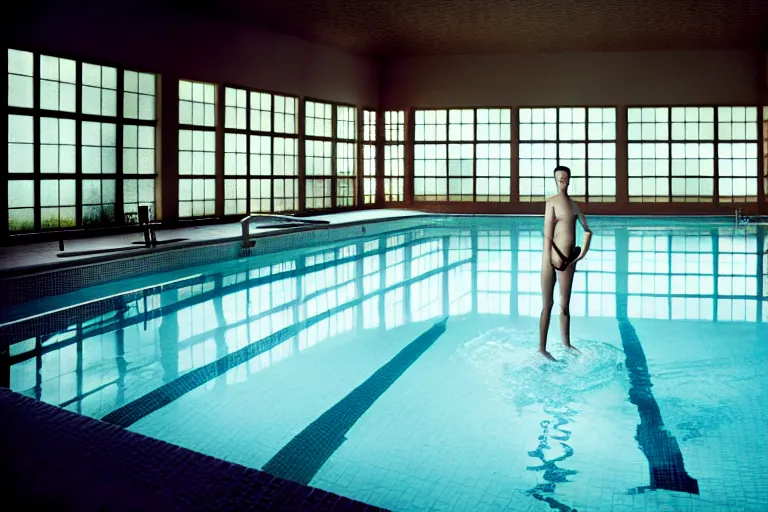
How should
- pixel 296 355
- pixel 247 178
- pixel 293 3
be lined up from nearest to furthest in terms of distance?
pixel 296 355, pixel 293 3, pixel 247 178

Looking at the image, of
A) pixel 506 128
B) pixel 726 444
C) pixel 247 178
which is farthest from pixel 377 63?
pixel 726 444

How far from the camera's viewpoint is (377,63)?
21.1m

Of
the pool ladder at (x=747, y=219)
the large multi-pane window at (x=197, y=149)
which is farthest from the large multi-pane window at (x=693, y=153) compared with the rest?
the large multi-pane window at (x=197, y=149)

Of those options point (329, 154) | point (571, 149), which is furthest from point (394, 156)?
point (571, 149)

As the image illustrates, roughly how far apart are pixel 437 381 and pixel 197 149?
10.9m

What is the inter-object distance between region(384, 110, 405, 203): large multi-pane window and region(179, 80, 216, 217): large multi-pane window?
23.2 ft

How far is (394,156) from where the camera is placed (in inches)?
847

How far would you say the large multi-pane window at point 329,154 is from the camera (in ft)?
60.6

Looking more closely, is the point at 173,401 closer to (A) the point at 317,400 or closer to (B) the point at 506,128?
(A) the point at 317,400

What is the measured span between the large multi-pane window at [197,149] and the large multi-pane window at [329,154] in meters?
3.31

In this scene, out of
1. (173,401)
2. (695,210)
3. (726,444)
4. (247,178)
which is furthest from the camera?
(695,210)

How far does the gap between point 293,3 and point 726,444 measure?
40.1 feet

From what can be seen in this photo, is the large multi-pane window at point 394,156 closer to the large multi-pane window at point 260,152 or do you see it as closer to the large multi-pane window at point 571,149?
the large multi-pane window at point 571,149

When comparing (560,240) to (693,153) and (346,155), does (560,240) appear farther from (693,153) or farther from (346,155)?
(693,153)
